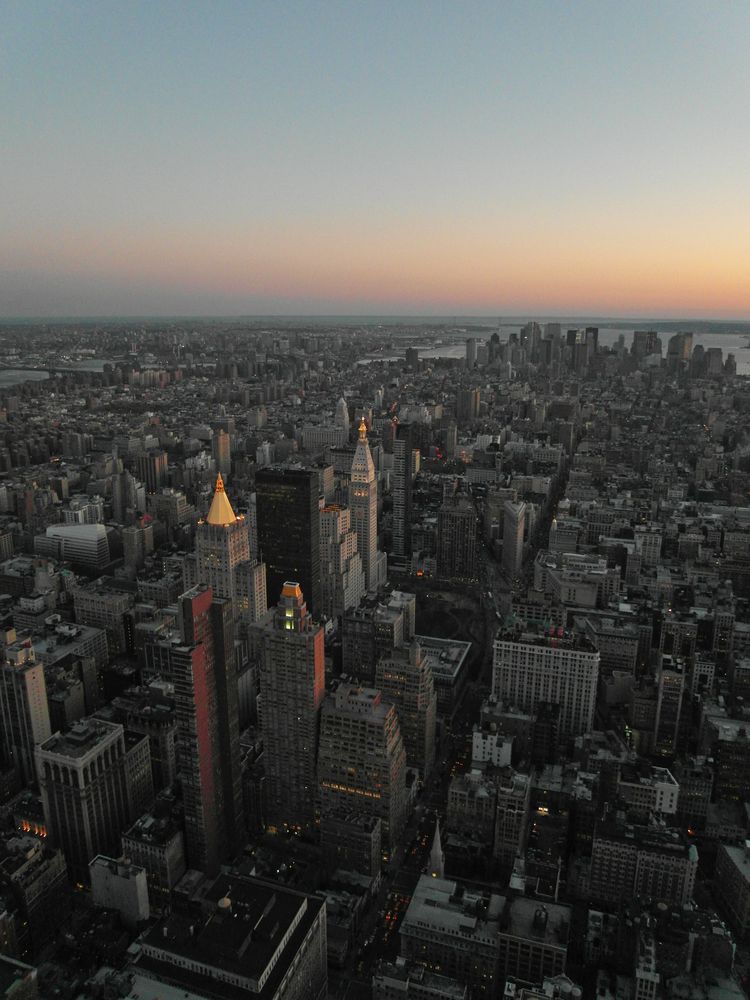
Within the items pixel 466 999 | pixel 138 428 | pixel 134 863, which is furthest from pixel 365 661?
pixel 138 428

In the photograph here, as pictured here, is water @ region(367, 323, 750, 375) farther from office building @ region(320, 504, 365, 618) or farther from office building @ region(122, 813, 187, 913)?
office building @ region(122, 813, 187, 913)

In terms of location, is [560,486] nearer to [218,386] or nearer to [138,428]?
[138,428]

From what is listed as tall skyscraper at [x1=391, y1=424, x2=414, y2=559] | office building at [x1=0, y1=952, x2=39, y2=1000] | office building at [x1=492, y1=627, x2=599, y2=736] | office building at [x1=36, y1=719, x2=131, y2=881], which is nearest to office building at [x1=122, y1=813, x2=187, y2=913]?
office building at [x1=36, y1=719, x2=131, y2=881]

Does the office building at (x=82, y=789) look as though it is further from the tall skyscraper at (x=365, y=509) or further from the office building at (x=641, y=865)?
the tall skyscraper at (x=365, y=509)

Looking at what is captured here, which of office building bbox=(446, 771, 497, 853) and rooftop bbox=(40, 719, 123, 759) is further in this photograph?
office building bbox=(446, 771, 497, 853)

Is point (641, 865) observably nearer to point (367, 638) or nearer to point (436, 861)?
point (436, 861)

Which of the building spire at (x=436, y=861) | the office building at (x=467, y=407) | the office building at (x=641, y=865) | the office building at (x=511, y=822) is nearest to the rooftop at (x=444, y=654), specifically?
the office building at (x=511, y=822)

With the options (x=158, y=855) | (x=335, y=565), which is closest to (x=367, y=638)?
(x=335, y=565)
